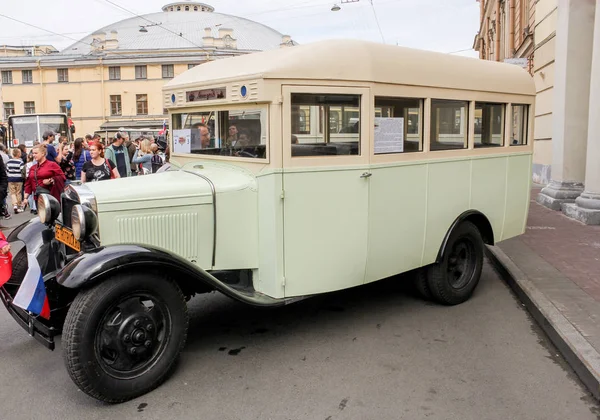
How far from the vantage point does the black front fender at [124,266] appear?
3393mm

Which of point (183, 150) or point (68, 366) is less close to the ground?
point (183, 150)

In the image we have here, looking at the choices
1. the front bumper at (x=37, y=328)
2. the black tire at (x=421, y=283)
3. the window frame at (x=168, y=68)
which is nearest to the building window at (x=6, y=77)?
the window frame at (x=168, y=68)

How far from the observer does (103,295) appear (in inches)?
136

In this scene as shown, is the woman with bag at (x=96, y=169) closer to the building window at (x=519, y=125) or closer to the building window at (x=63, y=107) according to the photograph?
the building window at (x=519, y=125)

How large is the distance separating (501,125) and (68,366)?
4.73m

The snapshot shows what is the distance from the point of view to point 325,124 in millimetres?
4309

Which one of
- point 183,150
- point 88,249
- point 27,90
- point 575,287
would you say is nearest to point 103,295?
point 88,249

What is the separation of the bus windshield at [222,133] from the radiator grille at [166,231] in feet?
2.37

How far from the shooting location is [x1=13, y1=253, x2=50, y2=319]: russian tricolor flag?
3665 mm

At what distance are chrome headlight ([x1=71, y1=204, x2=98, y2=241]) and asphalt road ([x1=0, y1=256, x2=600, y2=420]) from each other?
1.08 m

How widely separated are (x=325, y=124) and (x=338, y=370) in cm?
187

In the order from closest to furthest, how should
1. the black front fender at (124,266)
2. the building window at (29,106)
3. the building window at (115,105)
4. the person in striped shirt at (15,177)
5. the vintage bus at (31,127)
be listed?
the black front fender at (124,266) → the person in striped shirt at (15,177) → the vintage bus at (31,127) → the building window at (115,105) → the building window at (29,106)

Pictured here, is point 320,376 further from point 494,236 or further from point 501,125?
point 501,125

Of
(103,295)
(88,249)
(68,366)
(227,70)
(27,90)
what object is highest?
(27,90)
